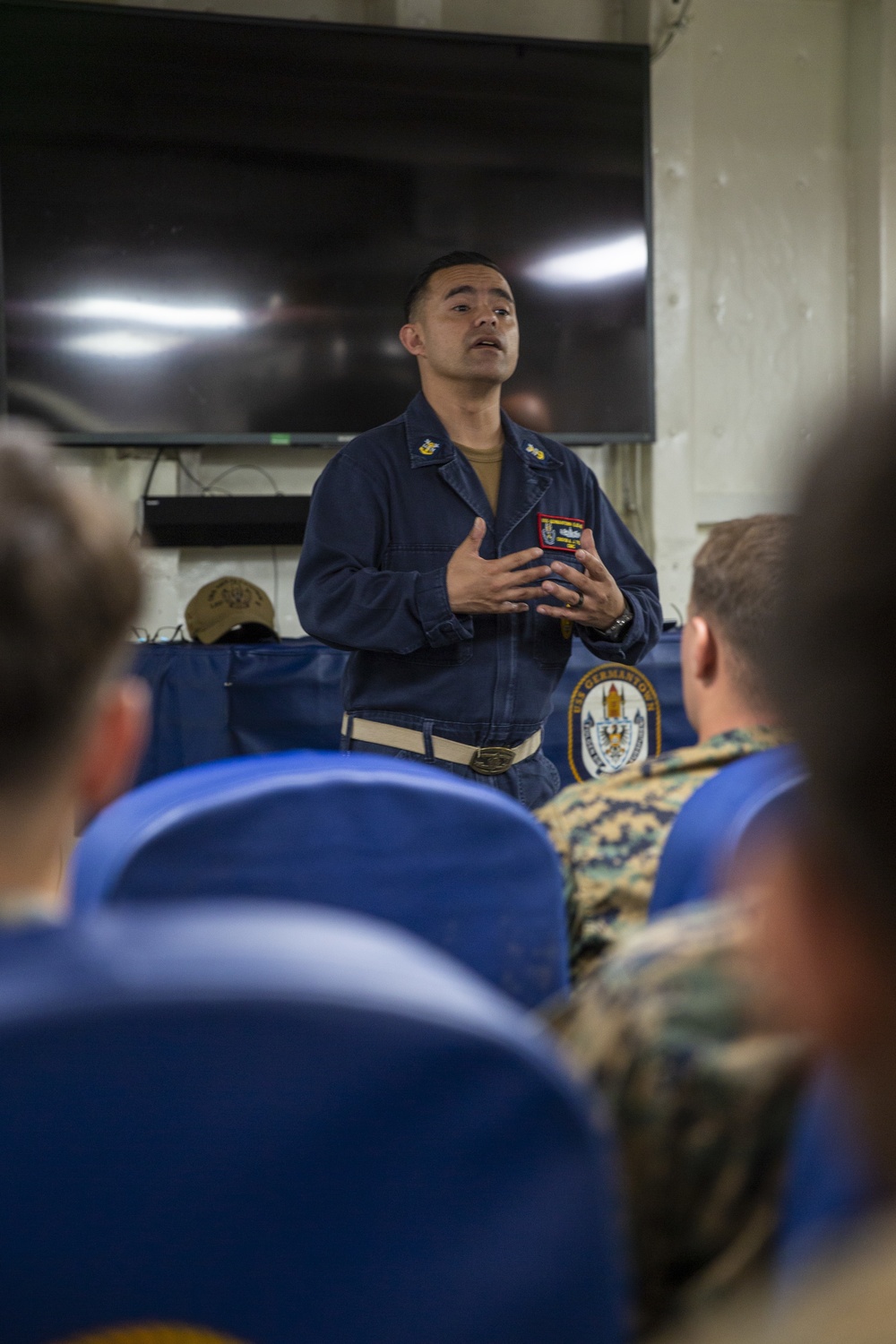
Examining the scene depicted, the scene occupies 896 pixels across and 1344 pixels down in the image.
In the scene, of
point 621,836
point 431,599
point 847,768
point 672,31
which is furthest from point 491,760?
point 672,31

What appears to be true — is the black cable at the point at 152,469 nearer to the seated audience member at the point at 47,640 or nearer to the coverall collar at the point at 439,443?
the coverall collar at the point at 439,443

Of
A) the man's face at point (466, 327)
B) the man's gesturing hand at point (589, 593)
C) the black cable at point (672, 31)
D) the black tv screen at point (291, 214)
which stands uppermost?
the black cable at point (672, 31)

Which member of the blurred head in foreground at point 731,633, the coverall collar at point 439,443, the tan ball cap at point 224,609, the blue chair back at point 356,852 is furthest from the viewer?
the tan ball cap at point 224,609

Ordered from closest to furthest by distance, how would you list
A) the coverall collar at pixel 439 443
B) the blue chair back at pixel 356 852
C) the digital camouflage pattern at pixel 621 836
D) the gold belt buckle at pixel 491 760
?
the blue chair back at pixel 356 852, the digital camouflage pattern at pixel 621 836, the gold belt buckle at pixel 491 760, the coverall collar at pixel 439 443

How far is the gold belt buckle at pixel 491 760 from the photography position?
2.30 meters

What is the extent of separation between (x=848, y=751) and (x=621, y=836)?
0.81 m

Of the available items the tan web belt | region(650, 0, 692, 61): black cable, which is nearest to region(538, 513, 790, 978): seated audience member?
the tan web belt

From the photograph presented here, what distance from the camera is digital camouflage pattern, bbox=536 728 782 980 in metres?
1.16

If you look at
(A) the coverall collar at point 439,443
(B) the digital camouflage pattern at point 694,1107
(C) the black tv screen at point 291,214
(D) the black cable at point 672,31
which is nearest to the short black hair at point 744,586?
(B) the digital camouflage pattern at point 694,1107

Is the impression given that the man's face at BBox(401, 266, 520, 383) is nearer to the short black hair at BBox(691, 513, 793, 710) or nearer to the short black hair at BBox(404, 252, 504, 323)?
the short black hair at BBox(404, 252, 504, 323)

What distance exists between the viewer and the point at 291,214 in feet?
15.6

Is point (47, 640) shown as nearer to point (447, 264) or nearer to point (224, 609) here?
point (447, 264)

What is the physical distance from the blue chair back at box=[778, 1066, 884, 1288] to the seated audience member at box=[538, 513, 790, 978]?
63cm

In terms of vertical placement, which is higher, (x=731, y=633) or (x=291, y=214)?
(x=291, y=214)
